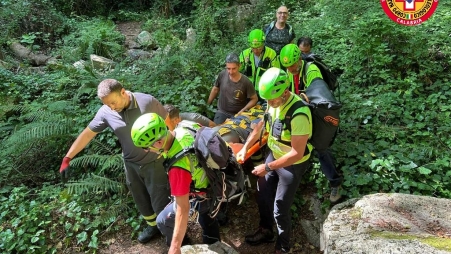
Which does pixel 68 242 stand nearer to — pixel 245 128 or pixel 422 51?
pixel 245 128

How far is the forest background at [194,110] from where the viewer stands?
4.73m

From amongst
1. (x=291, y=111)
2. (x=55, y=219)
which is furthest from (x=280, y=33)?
(x=55, y=219)

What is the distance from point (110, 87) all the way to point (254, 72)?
2938 millimetres

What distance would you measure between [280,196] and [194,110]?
103 inches

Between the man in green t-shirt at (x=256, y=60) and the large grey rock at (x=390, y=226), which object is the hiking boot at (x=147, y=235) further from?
the man in green t-shirt at (x=256, y=60)

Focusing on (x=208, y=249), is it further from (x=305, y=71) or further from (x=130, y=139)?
(x=305, y=71)

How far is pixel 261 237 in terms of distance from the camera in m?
4.56

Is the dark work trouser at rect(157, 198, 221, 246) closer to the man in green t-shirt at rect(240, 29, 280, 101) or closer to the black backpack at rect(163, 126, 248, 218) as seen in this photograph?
the black backpack at rect(163, 126, 248, 218)

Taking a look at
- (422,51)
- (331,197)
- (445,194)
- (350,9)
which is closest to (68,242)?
(331,197)

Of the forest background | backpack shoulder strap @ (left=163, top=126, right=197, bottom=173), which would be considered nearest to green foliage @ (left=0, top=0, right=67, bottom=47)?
the forest background

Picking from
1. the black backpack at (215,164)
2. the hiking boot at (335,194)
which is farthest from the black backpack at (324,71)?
the black backpack at (215,164)

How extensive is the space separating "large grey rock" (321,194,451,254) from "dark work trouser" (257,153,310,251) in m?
0.54

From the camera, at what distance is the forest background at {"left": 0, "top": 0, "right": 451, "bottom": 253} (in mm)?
4727

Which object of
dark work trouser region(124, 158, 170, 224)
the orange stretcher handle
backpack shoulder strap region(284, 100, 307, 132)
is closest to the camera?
backpack shoulder strap region(284, 100, 307, 132)
